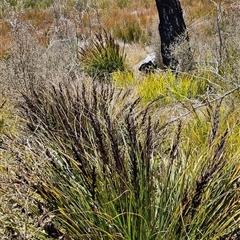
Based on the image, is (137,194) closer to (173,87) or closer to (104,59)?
(173,87)

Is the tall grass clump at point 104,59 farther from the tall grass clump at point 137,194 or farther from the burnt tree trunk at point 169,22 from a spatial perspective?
the tall grass clump at point 137,194

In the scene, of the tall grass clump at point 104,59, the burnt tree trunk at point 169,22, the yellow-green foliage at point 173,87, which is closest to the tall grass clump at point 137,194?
the yellow-green foliage at point 173,87

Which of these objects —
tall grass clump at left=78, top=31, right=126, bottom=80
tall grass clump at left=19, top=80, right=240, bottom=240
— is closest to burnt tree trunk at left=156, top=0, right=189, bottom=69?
tall grass clump at left=78, top=31, right=126, bottom=80

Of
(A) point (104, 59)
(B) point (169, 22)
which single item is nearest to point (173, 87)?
(A) point (104, 59)

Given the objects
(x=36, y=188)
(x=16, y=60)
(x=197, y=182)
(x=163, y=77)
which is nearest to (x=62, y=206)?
(x=36, y=188)

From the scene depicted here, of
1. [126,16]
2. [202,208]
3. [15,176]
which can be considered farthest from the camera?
[126,16]

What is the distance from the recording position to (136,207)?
227cm

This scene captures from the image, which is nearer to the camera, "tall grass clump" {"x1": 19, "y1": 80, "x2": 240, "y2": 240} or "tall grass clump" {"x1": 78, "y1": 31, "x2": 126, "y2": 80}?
"tall grass clump" {"x1": 19, "y1": 80, "x2": 240, "y2": 240}

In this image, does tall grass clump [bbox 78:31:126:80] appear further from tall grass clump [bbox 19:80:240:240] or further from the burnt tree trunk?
tall grass clump [bbox 19:80:240:240]

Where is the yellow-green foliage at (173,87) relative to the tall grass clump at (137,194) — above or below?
below

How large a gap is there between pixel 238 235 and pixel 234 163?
347 millimetres

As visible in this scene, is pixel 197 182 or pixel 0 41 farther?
pixel 0 41

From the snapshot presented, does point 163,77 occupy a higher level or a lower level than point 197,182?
lower

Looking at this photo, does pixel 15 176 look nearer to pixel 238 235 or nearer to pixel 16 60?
pixel 238 235
